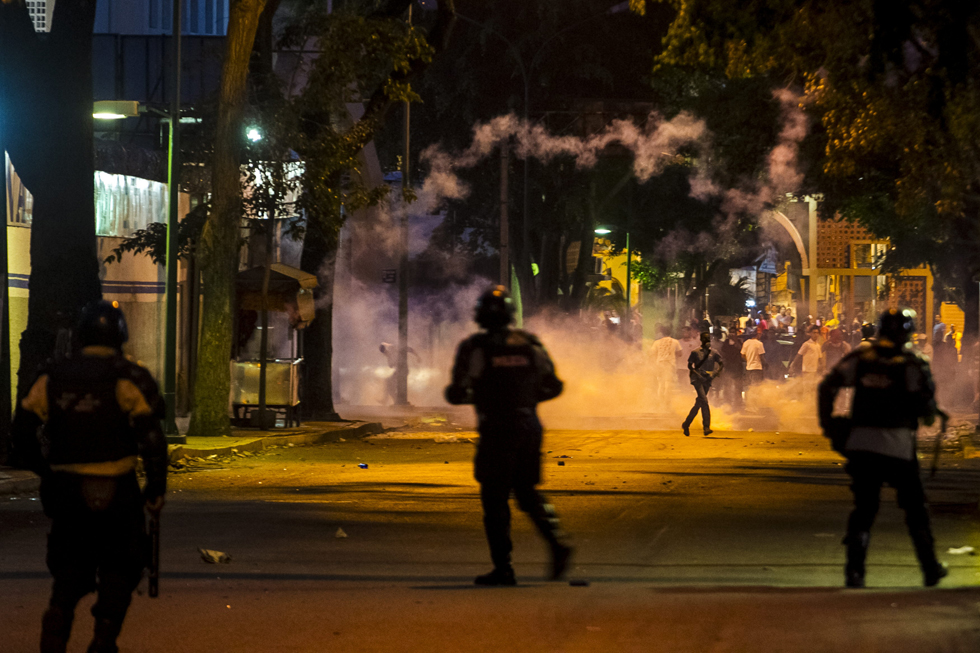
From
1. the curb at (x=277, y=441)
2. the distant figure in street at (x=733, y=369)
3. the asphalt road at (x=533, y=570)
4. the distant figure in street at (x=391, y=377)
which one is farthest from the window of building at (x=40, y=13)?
the asphalt road at (x=533, y=570)

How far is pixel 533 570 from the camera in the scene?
337 inches

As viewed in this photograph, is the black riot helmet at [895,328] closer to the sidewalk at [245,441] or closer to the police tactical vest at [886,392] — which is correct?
the police tactical vest at [886,392]

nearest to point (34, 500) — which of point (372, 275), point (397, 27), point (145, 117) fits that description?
point (397, 27)

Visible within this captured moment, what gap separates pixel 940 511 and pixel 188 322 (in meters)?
18.9

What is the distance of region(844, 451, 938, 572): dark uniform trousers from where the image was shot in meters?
7.54

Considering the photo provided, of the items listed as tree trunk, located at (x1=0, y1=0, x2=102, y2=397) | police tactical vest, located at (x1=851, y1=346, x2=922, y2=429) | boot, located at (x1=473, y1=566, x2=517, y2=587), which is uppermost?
tree trunk, located at (x1=0, y1=0, x2=102, y2=397)

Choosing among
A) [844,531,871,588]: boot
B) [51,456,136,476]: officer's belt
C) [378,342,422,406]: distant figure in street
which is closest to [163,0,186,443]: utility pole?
[844,531,871,588]: boot

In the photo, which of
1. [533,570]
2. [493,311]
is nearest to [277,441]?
[533,570]

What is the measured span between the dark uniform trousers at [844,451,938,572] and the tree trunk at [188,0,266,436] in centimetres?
1360

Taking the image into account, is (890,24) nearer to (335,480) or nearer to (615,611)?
(615,611)

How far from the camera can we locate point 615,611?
709cm

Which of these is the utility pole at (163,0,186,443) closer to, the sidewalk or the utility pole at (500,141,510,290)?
the sidewalk

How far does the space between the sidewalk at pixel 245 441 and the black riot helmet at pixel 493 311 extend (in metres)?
7.29

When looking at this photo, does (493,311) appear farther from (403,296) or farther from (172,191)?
(403,296)
